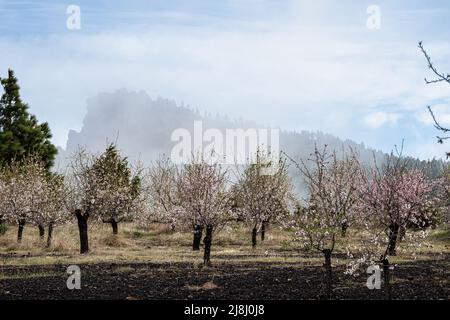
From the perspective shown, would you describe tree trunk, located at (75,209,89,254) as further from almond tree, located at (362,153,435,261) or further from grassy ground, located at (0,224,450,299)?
almond tree, located at (362,153,435,261)

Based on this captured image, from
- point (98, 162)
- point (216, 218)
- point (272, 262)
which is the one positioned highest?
point (98, 162)

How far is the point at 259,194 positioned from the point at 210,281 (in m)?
Result: 24.2

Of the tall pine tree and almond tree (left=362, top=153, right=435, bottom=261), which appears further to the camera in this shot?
the tall pine tree

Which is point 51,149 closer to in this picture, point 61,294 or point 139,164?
point 139,164

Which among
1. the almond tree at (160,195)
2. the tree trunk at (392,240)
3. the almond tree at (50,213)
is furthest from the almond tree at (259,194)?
the tree trunk at (392,240)

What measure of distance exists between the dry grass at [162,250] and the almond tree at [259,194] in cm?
182

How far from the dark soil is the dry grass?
1436 millimetres

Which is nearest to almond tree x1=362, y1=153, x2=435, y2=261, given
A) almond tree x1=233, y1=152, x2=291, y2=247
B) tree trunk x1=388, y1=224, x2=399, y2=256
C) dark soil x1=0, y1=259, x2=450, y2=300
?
tree trunk x1=388, y1=224, x2=399, y2=256

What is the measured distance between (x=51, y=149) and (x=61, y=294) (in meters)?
49.9

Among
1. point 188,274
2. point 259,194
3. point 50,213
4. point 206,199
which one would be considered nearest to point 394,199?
point 206,199

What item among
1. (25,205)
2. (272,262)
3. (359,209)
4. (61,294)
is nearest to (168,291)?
(61,294)

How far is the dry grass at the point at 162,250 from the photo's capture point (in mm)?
25141

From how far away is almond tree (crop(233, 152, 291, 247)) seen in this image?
39.8m
